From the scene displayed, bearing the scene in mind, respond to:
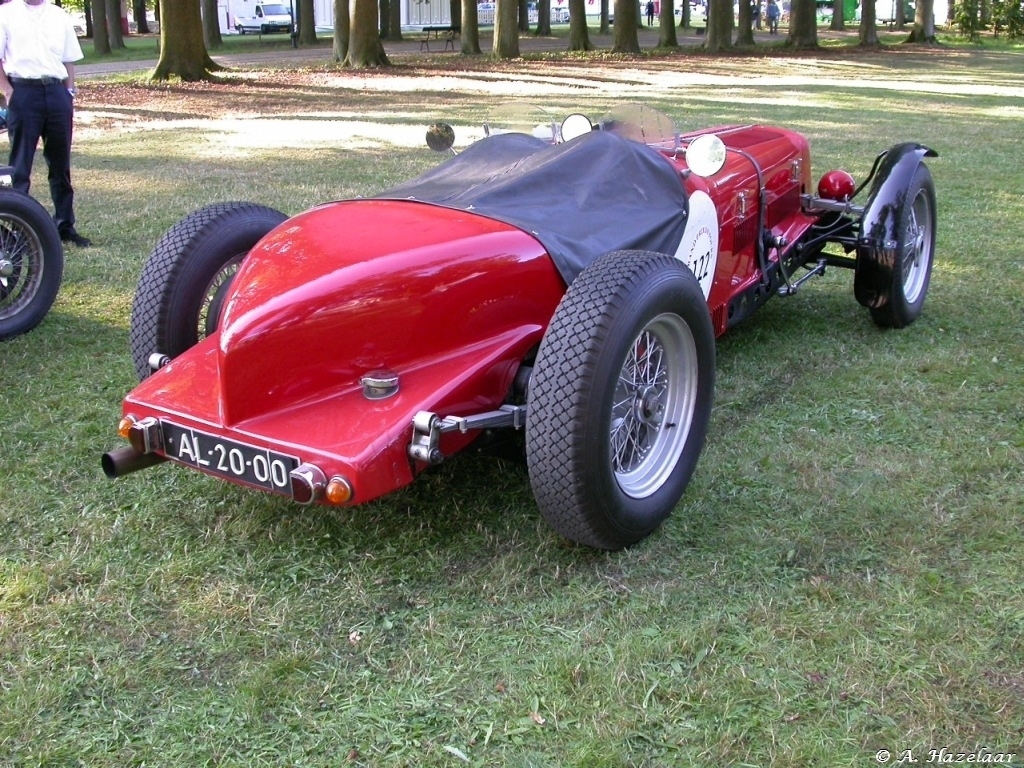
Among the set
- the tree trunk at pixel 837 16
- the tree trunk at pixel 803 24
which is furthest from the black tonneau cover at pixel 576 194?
the tree trunk at pixel 837 16

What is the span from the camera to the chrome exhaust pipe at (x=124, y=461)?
3.14 m

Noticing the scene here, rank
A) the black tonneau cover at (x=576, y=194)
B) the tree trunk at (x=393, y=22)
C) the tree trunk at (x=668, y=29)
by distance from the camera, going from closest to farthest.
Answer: the black tonneau cover at (x=576, y=194)
the tree trunk at (x=668, y=29)
the tree trunk at (x=393, y=22)

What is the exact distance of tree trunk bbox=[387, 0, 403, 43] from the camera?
3769 cm

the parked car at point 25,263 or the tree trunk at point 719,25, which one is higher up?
the tree trunk at point 719,25

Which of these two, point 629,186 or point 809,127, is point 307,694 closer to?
point 629,186

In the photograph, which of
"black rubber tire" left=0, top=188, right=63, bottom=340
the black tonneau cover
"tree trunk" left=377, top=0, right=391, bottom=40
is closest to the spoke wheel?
the black tonneau cover

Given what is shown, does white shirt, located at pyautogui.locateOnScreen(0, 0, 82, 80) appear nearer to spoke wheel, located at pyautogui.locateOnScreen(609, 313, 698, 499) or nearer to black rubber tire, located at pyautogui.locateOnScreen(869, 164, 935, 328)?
spoke wheel, located at pyautogui.locateOnScreen(609, 313, 698, 499)

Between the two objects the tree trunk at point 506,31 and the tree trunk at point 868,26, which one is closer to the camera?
the tree trunk at point 506,31

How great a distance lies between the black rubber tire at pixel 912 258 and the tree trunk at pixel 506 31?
73.1 ft

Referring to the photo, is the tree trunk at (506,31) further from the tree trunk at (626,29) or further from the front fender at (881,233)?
the front fender at (881,233)

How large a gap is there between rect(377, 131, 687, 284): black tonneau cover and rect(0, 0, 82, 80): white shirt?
13.4 ft

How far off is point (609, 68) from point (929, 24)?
740 inches


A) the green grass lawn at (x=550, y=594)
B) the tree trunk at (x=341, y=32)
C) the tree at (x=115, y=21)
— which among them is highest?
the tree at (x=115, y=21)

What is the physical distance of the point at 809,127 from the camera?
13898 mm
